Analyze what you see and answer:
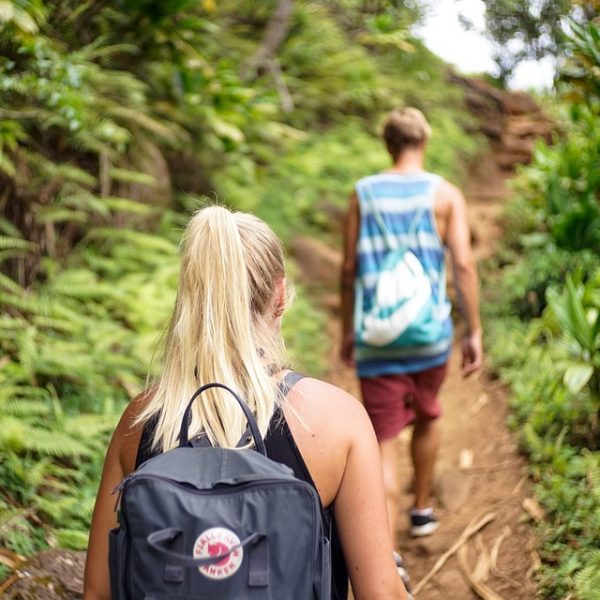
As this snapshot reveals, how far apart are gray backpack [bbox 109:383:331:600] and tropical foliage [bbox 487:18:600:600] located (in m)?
1.90

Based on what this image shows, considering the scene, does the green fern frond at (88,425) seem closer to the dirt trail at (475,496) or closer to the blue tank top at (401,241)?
the blue tank top at (401,241)

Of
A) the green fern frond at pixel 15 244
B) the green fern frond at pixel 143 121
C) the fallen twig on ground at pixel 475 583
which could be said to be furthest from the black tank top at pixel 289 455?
the green fern frond at pixel 143 121

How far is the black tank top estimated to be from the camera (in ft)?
5.86

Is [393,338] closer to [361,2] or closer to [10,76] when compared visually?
[10,76]

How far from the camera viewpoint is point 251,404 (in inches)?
70.6

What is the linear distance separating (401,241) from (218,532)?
255cm

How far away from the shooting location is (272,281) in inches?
76.3

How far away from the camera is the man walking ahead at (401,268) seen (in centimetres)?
384

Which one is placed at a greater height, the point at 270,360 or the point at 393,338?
the point at 270,360

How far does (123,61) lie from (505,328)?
15.3 feet

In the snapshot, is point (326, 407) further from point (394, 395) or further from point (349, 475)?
point (394, 395)

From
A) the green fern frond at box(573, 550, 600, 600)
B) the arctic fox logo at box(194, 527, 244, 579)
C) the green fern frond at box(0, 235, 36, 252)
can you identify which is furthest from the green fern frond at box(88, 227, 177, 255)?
the arctic fox logo at box(194, 527, 244, 579)

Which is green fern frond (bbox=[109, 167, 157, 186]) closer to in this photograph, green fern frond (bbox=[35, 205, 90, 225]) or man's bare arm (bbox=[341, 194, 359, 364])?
green fern frond (bbox=[35, 205, 90, 225])

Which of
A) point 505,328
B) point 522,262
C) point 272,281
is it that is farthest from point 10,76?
point 522,262
